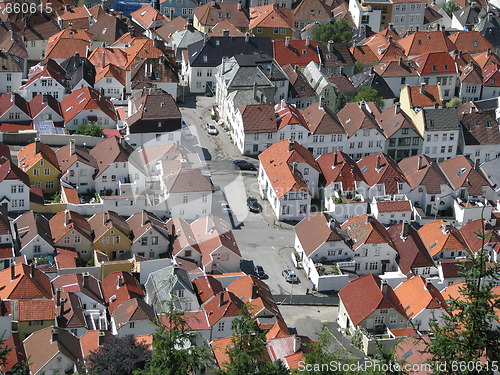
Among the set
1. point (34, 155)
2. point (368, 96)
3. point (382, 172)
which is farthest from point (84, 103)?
point (368, 96)

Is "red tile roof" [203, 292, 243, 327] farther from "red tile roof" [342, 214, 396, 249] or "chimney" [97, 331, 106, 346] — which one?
"red tile roof" [342, 214, 396, 249]

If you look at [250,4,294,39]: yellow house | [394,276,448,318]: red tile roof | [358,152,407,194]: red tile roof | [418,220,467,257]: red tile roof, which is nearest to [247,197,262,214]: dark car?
[358,152,407,194]: red tile roof

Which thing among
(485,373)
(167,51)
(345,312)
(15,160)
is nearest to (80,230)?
(15,160)

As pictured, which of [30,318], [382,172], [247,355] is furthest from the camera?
[382,172]

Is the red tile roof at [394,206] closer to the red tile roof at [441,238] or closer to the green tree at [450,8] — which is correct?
the red tile roof at [441,238]

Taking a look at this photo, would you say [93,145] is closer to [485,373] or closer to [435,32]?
[435,32]

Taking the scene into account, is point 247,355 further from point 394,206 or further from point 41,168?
point 41,168
